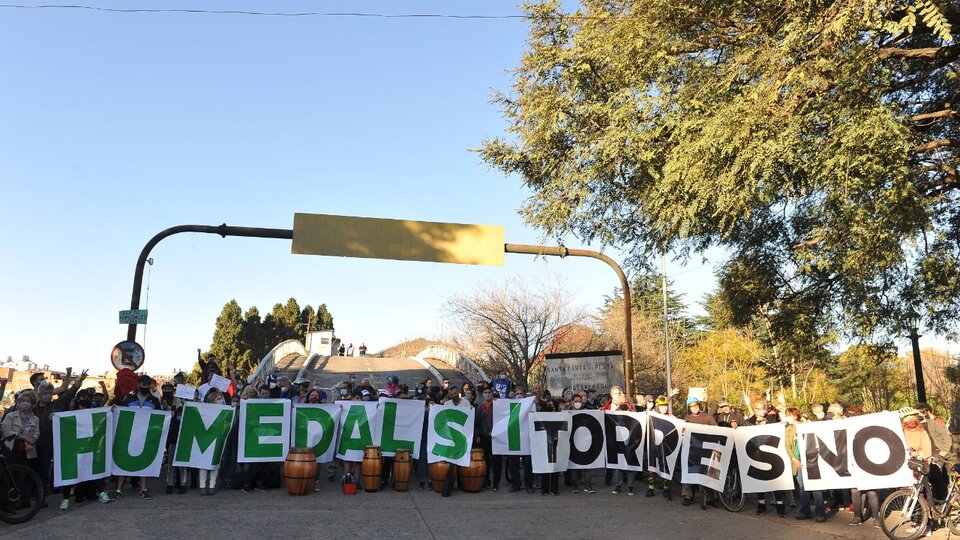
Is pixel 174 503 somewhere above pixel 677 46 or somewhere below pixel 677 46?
below

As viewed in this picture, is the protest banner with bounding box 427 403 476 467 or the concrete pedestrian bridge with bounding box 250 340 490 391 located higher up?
the concrete pedestrian bridge with bounding box 250 340 490 391

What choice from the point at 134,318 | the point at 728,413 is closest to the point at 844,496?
the point at 728,413

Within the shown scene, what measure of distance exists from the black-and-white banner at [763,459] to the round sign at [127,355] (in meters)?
11.8

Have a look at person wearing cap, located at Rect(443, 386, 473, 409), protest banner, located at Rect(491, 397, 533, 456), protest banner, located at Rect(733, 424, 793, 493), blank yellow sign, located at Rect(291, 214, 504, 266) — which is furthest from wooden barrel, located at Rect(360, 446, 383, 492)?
protest banner, located at Rect(733, 424, 793, 493)

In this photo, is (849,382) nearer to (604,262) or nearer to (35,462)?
(604,262)

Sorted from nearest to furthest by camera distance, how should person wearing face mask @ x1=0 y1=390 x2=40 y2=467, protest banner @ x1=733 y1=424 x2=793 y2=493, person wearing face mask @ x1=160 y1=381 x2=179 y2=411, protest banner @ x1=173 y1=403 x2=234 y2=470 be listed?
person wearing face mask @ x1=0 y1=390 x2=40 y2=467 < protest banner @ x1=733 y1=424 x2=793 y2=493 < protest banner @ x1=173 y1=403 x2=234 y2=470 < person wearing face mask @ x1=160 y1=381 x2=179 y2=411

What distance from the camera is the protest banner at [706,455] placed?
1135cm

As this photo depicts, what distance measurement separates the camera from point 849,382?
52.4 metres

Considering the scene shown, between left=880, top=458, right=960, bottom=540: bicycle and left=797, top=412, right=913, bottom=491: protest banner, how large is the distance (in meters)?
0.24

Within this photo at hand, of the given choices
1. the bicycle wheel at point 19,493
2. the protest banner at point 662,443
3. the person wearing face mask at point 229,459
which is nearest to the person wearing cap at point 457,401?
the protest banner at point 662,443

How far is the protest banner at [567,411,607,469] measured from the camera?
1302 centimetres

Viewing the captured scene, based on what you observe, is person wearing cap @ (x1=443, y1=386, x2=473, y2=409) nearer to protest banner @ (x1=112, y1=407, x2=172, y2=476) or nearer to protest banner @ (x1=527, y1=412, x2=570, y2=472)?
protest banner @ (x1=527, y1=412, x2=570, y2=472)

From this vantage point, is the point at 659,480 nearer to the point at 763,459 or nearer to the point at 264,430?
the point at 763,459

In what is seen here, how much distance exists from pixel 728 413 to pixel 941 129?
7699 millimetres
